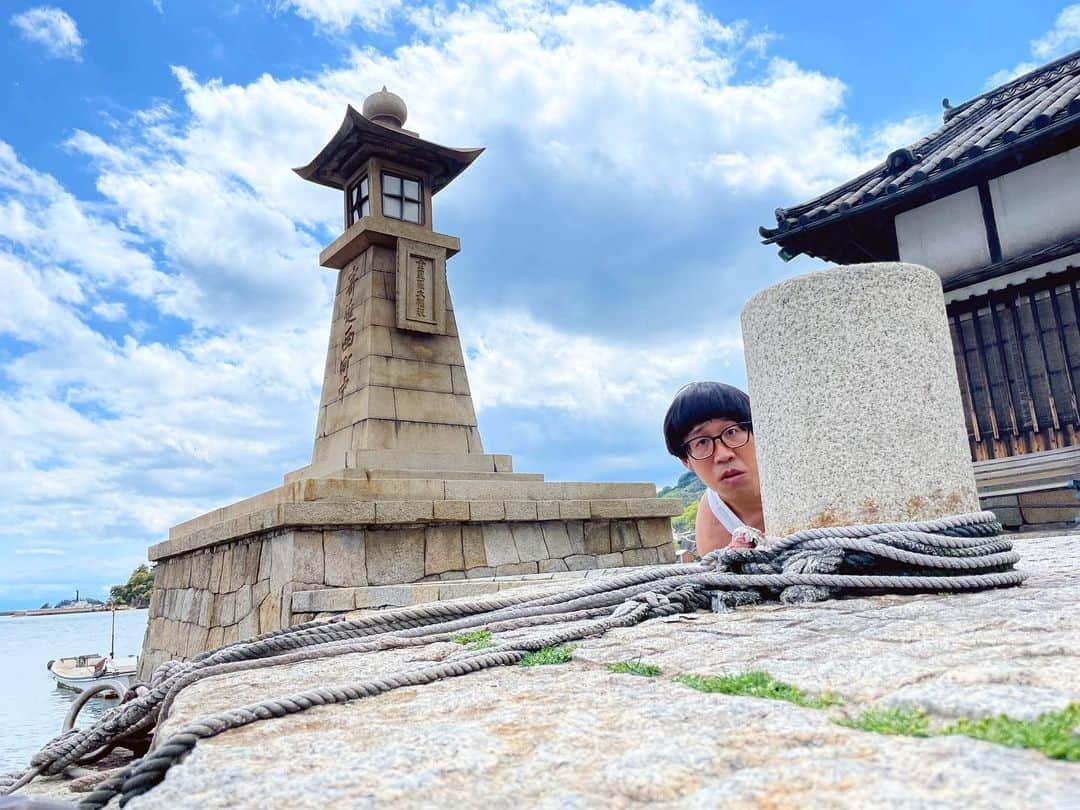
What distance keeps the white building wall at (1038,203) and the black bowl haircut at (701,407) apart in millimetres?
5696

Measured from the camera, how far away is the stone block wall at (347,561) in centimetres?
654

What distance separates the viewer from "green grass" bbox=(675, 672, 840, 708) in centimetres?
155

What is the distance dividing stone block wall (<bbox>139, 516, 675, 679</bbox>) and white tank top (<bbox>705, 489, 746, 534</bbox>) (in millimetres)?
3483

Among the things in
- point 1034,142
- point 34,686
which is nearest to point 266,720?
Answer: point 1034,142

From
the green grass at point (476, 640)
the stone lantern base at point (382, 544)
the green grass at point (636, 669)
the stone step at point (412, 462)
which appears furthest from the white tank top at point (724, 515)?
the stone step at point (412, 462)

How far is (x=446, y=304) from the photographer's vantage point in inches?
408

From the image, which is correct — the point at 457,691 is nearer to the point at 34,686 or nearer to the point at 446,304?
the point at 446,304

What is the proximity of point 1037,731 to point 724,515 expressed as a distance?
10.8ft

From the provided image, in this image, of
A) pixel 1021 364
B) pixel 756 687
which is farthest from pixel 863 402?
pixel 1021 364

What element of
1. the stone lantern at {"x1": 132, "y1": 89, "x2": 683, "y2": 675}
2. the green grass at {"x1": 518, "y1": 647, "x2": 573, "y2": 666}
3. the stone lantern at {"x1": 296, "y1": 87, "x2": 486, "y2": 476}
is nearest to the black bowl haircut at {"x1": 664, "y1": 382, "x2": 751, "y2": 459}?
the green grass at {"x1": 518, "y1": 647, "x2": 573, "y2": 666}

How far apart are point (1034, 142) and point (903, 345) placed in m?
5.54

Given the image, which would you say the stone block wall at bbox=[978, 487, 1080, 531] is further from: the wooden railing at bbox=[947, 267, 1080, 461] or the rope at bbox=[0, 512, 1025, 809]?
the rope at bbox=[0, 512, 1025, 809]

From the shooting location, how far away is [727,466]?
4.40 meters

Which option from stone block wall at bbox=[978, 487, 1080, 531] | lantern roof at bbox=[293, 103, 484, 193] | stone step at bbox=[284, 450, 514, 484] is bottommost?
stone block wall at bbox=[978, 487, 1080, 531]
